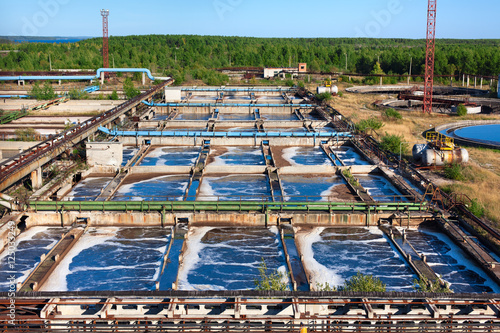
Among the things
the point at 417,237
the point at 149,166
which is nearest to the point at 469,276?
the point at 417,237

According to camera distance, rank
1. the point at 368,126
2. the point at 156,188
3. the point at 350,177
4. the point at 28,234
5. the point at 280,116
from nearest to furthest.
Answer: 1. the point at 28,234
2. the point at 156,188
3. the point at 350,177
4. the point at 368,126
5. the point at 280,116

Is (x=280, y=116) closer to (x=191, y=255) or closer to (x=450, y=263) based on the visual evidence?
(x=191, y=255)

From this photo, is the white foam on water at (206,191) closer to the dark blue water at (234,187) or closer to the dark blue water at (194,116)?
the dark blue water at (234,187)

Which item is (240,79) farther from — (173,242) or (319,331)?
(319,331)

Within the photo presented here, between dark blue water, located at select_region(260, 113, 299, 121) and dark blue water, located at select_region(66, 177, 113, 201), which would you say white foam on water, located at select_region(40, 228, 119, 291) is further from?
dark blue water, located at select_region(260, 113, 299, 121)

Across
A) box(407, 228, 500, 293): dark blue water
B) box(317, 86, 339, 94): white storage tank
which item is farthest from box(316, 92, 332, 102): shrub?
box(407, 228, 500, 293): dark blue water

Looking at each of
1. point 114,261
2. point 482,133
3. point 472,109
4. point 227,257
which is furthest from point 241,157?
point 472,109
